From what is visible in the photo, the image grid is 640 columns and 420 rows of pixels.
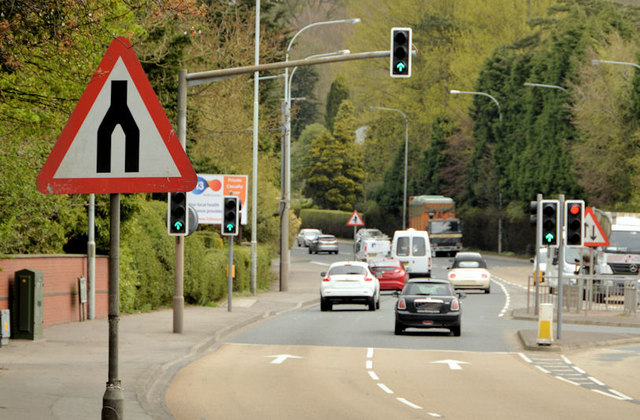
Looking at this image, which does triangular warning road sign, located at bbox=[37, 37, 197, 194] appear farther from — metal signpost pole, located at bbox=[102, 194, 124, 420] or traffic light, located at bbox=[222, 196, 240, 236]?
traffic light, located at bbox=[222, 196, 240, 236]

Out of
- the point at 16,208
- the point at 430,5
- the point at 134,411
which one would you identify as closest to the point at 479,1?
the point at 430,5

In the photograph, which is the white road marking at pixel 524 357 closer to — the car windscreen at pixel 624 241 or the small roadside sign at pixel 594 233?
the small roadside sign at pixel 594 233

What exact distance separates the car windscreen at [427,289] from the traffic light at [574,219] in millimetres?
3100

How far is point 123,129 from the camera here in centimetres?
760

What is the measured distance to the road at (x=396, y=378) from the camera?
555 inches

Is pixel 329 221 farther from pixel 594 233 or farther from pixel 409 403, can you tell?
pixel 409 403

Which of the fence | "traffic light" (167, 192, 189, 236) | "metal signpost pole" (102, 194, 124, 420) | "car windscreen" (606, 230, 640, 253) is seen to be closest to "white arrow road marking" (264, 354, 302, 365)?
"traffic light" (167, 192, 189, 236)

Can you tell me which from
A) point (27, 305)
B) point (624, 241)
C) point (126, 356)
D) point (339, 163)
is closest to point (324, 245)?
point (339, 163)

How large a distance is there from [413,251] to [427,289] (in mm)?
27473

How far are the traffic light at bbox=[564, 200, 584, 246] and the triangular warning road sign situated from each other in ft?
63.5

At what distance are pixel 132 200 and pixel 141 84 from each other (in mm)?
20654

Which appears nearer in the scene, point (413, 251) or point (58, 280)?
point (58, 280)

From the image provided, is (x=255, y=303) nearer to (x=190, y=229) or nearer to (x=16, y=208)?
(x=190, y=229)

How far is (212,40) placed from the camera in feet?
148
